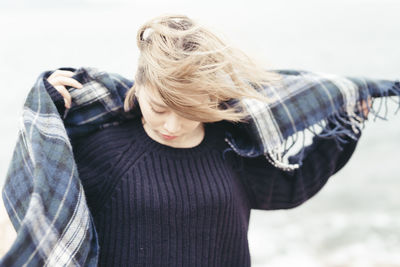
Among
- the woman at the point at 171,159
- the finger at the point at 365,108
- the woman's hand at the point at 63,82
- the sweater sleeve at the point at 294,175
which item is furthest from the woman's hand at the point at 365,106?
the woman's hand at the point at 63,82

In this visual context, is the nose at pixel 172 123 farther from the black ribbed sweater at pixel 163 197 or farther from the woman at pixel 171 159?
the black ribbed sweater at pixel 163 197

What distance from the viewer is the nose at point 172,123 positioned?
1.29 metres

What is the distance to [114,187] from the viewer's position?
1330 millimetres

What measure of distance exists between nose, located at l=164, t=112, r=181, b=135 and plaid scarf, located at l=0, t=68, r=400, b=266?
19 centimetres

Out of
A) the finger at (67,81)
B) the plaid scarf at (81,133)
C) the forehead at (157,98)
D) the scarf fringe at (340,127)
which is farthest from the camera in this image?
the scarf fringe at (340,127)

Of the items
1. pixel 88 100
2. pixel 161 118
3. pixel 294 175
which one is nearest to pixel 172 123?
pixel 161 118

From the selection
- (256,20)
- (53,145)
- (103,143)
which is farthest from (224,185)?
(256,20)

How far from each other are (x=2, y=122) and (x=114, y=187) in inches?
131

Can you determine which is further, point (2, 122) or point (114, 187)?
point (2, 122)

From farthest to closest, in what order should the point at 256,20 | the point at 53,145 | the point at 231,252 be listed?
1. the point at 256,20
2. the point at 231,252
3. the point at 53,145

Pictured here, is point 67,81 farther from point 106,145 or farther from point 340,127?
point 340,127

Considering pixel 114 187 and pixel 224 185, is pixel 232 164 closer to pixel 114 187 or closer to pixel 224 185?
pixel 224 185

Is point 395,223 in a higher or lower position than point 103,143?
lower

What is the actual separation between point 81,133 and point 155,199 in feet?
0.95
